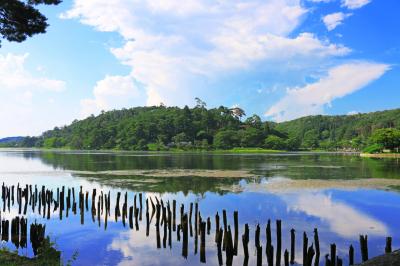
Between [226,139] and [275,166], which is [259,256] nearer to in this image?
[275,166]

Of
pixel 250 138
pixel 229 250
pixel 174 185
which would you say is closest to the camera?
pixel 229 250

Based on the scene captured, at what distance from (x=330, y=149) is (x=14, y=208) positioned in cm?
18473

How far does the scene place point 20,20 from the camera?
16828 mm

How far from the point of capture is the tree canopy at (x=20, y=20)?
16.2m

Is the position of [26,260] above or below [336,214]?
above

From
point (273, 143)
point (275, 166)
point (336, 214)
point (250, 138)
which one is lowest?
point (336, 214)

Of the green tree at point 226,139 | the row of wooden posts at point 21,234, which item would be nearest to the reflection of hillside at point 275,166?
the row of wooden posts at point 21,234

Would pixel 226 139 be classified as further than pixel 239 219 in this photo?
Yes

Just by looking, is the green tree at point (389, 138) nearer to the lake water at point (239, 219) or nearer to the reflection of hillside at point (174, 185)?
the lake water at point (239, 219)

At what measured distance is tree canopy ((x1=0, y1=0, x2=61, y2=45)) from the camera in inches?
638

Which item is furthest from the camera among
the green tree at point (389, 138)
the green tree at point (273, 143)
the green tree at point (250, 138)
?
the green tree at point (273, 143)

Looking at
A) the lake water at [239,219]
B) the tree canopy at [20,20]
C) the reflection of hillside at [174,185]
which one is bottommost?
the lake water at [239,219]

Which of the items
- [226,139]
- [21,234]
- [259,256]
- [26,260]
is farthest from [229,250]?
[226,139]

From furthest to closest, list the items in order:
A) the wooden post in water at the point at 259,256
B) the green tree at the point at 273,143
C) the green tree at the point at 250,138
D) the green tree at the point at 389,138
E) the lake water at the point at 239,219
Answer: the green tree at the point at 273,143 → the green tree at the point at 250,138 → the green tree at the point at 389,138 → the lake water at the point at 239,219 → the wooden post in water at the point at 259,256
